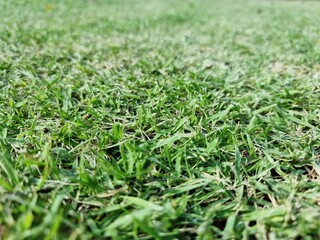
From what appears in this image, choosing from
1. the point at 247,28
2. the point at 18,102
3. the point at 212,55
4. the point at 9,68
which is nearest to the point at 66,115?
the point at 18,102

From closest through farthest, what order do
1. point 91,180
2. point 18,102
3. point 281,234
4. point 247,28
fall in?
point 281,234 → point 91,180 → point 18,102 → point 247,28

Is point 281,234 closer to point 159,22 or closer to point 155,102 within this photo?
point 155,102

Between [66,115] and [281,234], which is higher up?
[66,115]

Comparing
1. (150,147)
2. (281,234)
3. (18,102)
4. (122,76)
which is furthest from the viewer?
(122,76)

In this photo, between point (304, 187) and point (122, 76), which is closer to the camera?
point (304, 187)

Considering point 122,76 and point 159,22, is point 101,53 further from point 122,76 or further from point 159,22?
point 159,22

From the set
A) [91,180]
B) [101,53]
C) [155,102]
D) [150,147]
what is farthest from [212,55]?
[91,180]
